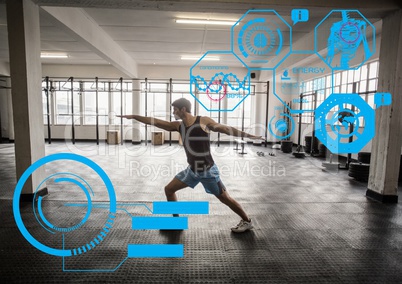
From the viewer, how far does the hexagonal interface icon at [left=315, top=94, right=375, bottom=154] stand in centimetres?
561

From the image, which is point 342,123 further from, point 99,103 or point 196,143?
point 99,103

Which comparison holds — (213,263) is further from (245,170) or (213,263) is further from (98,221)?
(245,170)

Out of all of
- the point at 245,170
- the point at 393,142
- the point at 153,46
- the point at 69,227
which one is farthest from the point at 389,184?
the point at 153,46

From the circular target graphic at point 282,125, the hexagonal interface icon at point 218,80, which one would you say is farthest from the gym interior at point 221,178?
the circular target graphic at point 282,125

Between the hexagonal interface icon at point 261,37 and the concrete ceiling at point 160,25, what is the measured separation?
217 mm

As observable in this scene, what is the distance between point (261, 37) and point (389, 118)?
11.5 ft

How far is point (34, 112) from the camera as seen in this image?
3.57 meters

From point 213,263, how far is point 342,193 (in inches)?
119

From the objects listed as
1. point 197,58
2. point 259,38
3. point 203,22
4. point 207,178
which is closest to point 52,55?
point 197,58

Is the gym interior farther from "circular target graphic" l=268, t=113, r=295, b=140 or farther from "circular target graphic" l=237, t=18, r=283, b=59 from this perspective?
"circular target graphic" l=268, t=113, r=295, b=140

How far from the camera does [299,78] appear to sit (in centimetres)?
948

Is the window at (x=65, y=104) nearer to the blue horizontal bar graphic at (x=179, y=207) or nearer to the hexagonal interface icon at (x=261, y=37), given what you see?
the hexagonal interface icon at (x=261, y=37)

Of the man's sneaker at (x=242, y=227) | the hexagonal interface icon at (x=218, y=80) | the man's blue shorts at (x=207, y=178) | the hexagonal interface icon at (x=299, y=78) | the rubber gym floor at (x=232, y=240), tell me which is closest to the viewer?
the rubber gym floor at (x=232, y=240)

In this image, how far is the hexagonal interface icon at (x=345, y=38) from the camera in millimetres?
4133
